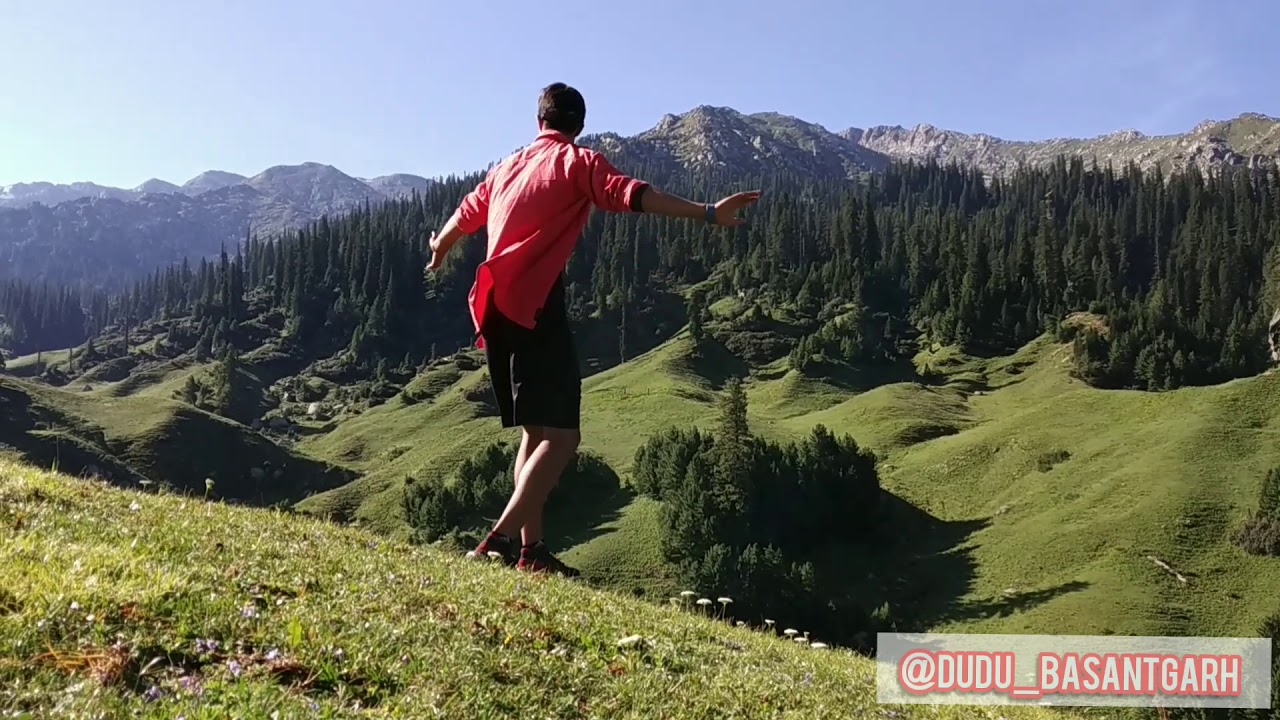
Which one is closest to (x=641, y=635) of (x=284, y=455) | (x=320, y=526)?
(x=320, y=526)

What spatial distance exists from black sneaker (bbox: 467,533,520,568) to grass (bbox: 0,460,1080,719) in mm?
Answer: 729

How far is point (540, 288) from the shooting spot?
706cm

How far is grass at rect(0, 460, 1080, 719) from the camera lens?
11.7ft

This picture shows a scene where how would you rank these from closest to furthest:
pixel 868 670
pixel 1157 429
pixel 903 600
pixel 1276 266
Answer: pixel 868 670 < pixel 903 600 < pixel 1157 429 < pixel 1276 266

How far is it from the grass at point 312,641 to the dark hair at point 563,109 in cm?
393

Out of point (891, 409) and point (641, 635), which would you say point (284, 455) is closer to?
point (891, 409)

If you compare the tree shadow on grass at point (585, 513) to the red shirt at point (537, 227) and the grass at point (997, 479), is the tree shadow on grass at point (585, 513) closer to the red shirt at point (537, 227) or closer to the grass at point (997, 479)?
the grass at point (997, 479)

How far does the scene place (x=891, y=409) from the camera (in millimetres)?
99312

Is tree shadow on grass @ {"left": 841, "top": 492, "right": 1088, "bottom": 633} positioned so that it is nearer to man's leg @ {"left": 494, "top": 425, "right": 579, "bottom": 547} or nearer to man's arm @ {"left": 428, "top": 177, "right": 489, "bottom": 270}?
man's leg @ {"left": 494, "top": 425, "right": 579, "bottom": 547}

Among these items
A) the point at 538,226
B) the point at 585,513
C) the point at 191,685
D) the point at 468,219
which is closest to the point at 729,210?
the point at 538,226

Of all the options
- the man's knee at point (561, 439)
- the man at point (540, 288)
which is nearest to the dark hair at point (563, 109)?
the man at point (540, 288)

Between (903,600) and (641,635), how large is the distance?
57.2m

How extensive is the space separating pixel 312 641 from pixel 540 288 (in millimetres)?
3570

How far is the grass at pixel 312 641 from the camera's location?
11.7 ft
